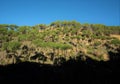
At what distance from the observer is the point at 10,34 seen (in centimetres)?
4881

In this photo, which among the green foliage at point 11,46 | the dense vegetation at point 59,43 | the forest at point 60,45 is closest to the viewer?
the forest at point 60,45

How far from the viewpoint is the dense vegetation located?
115 feet

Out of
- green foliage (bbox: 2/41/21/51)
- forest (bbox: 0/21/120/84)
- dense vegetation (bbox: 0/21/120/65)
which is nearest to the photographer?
forest (bbox: 0/21/120/84)

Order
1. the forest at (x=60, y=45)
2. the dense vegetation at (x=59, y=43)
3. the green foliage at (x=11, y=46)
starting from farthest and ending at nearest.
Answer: the green foliage at (x=11, y=46)
the dense vegetation at (x=59, y=43)
the forest at (x=60, y=45)

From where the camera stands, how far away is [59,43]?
142ft

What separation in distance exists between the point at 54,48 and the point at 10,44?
31.5 feet

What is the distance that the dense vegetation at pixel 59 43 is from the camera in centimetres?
3500

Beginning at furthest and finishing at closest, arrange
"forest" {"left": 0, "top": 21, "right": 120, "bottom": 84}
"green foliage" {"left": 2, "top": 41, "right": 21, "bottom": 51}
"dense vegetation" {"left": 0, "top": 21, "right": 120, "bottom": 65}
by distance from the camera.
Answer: "green foliage" {"left": 2, "top": 41, "right": 21, "bottom": 51} < "dense vegetation" {"left": 0, "top": 21, "right": 120, "bottom": 65} < "forest" {"left": 0, "top": 21, "right": 120, "bottom": 84}

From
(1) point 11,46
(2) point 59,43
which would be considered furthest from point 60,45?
(1) point 11,46

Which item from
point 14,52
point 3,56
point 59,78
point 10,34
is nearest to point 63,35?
point 10,34

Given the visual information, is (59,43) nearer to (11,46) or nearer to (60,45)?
(60,45)

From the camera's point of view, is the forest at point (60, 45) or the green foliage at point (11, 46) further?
the green foliage at point (11, 46)

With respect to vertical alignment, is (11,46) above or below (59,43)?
below

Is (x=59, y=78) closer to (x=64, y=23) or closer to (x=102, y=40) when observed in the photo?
(x=102, y=40)
